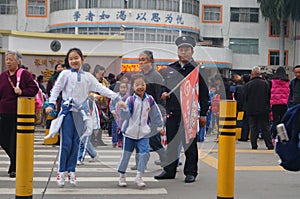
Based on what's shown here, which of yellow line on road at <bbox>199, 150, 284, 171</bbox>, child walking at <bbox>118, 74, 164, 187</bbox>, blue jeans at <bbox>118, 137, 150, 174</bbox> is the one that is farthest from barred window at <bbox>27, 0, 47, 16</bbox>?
blue jeans at <bbox>118, 137, 150, 174</bbox>

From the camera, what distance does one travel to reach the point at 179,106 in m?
7.83

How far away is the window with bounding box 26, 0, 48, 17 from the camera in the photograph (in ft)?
167

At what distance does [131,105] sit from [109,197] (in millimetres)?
1394

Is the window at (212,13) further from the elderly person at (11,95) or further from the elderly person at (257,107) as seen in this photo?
the elderly person at (11,95)

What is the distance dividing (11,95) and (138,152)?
2.09m

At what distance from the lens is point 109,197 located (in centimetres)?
664

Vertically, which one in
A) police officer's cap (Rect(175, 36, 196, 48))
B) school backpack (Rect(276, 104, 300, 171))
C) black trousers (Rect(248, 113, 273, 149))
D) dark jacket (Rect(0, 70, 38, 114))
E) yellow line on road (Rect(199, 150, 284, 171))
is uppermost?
police officer's cap (Rect(175, 36, 196, 48))

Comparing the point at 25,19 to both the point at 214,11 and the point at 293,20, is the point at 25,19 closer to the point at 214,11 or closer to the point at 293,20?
the point at 214,11

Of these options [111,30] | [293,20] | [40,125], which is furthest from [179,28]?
[40,125]

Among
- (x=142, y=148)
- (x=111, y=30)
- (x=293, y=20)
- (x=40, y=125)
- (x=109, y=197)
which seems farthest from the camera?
(x=293, y=20)

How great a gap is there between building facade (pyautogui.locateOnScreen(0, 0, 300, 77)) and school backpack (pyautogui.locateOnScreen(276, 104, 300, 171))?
3548 centimetres

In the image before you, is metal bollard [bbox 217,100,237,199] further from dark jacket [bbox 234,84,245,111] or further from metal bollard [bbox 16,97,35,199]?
dark jacket [bbox 234,84,245,111]

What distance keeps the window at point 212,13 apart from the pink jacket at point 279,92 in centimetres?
3964

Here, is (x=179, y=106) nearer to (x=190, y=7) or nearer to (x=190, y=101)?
(x=190, y=101)
